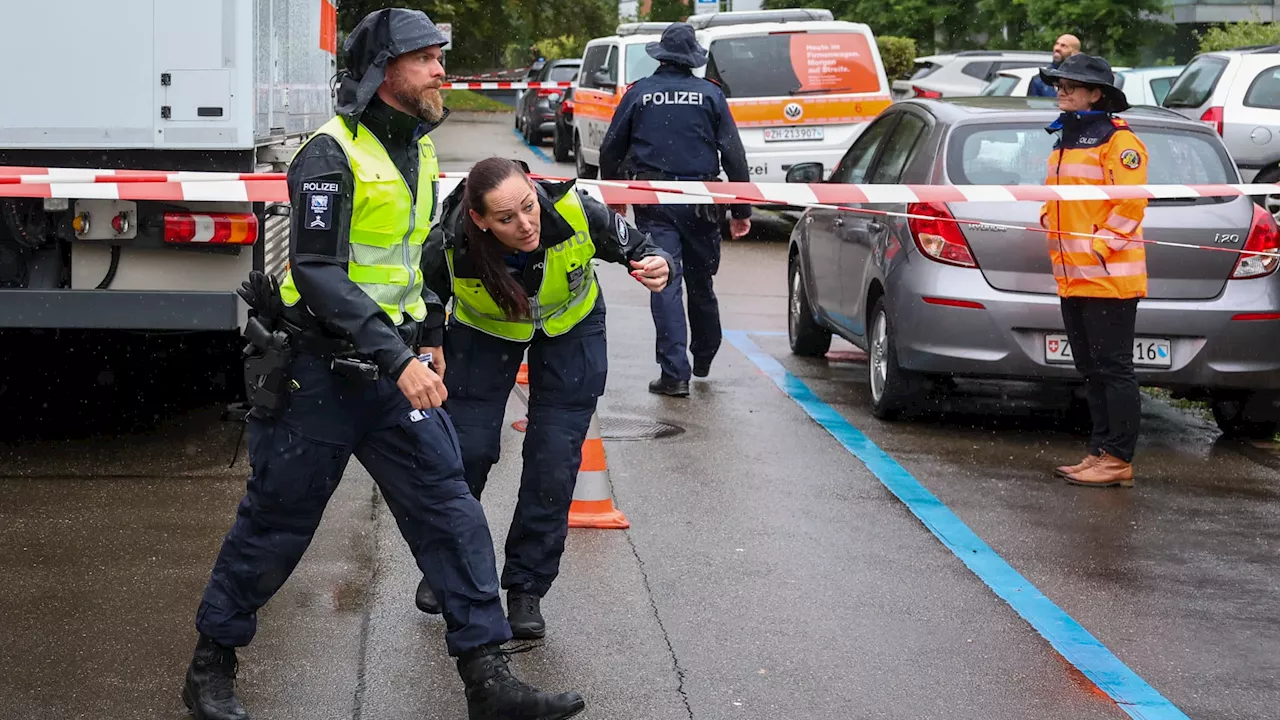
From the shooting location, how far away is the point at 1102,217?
7.36 metres

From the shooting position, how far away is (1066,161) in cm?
745

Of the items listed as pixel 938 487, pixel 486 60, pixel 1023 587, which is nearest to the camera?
pixel 1023 587

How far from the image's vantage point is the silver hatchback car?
8008mm

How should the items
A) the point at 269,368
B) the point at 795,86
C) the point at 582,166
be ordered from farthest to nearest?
the point at 582,166 < the point at 795,86 < the point at 269,368

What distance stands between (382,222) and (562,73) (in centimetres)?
3062

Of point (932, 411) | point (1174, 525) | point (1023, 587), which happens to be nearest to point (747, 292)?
point (932, 411)

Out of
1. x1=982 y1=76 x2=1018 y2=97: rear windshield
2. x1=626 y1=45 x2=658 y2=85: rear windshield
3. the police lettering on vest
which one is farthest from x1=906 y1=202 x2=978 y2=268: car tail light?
x1=982 y1=76 x2=1018 y2=97: rear windshield

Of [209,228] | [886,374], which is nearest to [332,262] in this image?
[209,228]

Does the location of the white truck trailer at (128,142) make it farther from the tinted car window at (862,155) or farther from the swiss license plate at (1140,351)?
the tinted car window at (862,155)

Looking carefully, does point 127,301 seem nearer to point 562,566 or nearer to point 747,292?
point 562,566

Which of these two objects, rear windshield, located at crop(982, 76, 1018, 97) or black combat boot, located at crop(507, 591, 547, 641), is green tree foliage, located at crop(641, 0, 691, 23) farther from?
black combat boot, located at crop(507, 591, 547, 641)

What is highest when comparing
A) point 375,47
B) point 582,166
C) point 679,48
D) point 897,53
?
point 375,47

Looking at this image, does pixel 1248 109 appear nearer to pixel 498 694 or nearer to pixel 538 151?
pixel 498 694

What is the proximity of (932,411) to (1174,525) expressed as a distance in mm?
2282
